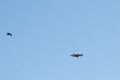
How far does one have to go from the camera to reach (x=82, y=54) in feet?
295

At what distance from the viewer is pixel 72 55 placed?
9281 cm

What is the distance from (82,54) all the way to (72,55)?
135 inches
